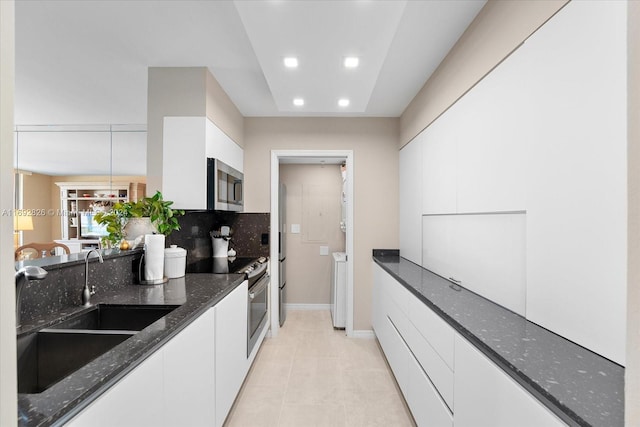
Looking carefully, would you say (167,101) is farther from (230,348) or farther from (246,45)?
(230,348)

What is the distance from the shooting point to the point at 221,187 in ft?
8.20

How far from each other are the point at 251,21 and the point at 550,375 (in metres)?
1.85

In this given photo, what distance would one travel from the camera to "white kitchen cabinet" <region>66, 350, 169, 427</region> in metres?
0.79

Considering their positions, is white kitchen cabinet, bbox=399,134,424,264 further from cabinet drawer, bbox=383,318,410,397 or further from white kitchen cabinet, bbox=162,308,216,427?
white kitchen cabinet, bbox=162,308,216,427

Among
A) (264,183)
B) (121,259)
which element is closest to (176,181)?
(121,259)

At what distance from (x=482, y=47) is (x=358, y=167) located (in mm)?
1901

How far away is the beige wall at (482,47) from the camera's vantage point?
1269 mm

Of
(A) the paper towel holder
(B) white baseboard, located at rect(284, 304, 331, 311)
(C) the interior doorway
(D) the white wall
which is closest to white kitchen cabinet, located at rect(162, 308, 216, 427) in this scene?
(A) the paper towel holder

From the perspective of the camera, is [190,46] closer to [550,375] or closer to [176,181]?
[176,181]

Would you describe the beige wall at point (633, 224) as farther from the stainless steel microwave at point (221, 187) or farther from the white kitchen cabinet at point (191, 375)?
the stainless steel microwave at point (221, 187)

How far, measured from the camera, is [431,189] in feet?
7.95

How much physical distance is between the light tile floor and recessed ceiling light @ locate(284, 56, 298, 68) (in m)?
2.37

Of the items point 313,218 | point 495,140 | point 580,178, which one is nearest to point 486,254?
point 495,140

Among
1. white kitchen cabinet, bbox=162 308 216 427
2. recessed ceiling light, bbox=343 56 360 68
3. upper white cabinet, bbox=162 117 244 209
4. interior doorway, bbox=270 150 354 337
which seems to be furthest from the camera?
interior doorway, bbox=270 150 354 337
